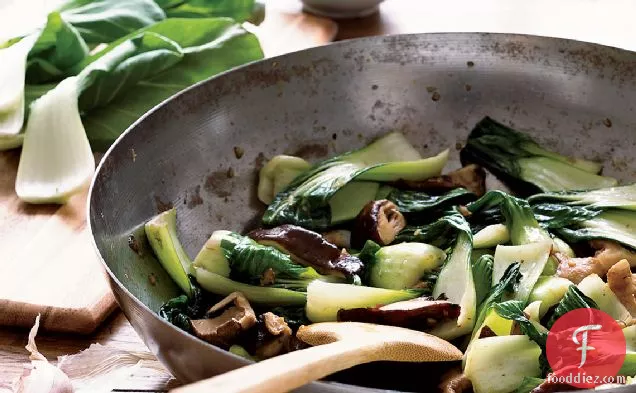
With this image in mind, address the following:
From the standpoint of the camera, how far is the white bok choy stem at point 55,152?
2188 millimetres

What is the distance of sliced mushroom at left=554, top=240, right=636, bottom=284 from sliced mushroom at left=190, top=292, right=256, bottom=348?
58 centimetres

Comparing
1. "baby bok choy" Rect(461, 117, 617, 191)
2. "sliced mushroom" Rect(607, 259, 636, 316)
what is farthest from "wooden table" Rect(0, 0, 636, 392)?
"sliced mushroom" Rect(607, 259, 636, 316)

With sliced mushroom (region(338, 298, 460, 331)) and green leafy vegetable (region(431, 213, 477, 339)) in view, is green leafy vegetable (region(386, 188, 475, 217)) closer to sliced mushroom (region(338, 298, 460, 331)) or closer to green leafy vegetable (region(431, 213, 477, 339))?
green leafy vegetable (region(431, 213, 477, 339))

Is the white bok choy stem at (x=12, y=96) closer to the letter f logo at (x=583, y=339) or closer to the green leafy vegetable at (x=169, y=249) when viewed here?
the green leafy vegetable at (x=169, y=249)

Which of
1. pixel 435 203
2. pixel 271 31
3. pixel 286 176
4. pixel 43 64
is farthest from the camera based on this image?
pixel 271 31

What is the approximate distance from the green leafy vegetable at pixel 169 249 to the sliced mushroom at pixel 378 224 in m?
0.36

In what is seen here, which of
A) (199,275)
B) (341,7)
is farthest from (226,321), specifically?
(341,7)

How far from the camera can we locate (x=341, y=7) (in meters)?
3.09

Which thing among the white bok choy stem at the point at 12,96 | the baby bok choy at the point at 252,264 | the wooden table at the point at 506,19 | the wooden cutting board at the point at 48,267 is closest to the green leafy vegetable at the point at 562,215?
the baby bok choy at the point at 252,264

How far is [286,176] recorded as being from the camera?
2.11m

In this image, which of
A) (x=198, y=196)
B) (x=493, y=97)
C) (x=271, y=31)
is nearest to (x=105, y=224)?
(x=198, y=196)

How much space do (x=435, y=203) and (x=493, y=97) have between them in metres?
0.41

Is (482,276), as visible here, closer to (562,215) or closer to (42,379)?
(562,215)

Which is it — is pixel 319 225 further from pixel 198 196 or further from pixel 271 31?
pixel 271 31
